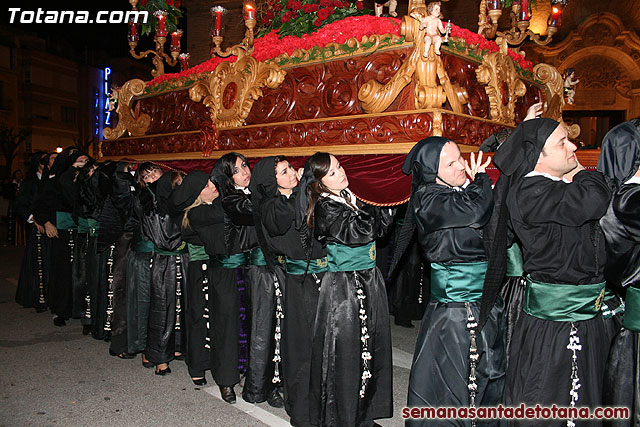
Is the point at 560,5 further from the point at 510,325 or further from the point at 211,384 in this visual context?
the point at 211,384

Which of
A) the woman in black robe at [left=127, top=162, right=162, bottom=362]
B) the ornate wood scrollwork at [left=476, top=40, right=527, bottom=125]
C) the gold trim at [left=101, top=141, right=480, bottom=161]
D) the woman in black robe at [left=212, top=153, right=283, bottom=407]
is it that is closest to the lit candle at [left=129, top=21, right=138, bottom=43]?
the gold trim at [left=101, top=141, right=480, bottom=161]

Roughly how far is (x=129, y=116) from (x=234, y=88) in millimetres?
2308

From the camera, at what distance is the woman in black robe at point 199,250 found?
3.95m

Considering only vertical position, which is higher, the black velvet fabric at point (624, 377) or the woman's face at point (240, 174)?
the woman's face at point (240, 174)

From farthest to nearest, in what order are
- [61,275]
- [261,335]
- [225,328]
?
[61,275] → [225,328] → [261,335]

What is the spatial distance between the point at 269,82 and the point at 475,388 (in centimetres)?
291

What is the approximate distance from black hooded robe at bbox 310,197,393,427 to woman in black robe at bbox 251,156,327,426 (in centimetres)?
24

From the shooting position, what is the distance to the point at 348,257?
3193mm

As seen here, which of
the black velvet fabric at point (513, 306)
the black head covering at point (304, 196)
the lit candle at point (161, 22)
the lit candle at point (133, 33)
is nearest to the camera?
the black velvet fabric at point (513, 306)

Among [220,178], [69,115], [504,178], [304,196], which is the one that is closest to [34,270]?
[220,178]

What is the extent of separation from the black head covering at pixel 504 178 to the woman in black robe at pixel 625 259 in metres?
0.33

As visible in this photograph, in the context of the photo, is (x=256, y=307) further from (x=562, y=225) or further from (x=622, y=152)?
(x=622, y=152)

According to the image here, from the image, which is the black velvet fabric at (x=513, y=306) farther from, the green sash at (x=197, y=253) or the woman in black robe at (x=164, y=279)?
the woman in black robe at (x=164, y=279)

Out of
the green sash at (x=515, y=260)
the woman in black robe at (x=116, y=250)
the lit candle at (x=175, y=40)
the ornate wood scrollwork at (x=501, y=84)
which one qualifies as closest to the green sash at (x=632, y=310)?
the green sash at (x=515, y=260)
